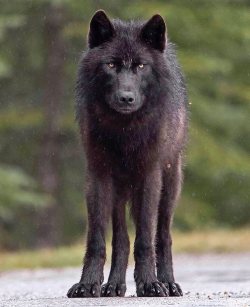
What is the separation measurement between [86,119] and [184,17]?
1358cm

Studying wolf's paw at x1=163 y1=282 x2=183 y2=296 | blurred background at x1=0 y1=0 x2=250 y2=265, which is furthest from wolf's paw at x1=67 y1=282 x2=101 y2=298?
blurred background at x1=0 y1=0 x2=250 y2=265

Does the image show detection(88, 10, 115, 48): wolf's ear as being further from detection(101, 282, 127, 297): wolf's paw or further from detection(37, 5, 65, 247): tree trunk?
detection(37, 5, 65, 247): tree trunk

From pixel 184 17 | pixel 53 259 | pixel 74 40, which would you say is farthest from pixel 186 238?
pixel 74 40

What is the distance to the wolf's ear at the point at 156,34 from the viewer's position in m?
9.32

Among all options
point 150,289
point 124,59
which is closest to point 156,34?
point 124,59

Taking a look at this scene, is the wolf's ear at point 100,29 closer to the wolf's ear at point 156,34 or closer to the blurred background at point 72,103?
the wolf's ear at point 156,34

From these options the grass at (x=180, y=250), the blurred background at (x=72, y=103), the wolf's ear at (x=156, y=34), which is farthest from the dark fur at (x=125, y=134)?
the blurred background at (x=72, y=103)

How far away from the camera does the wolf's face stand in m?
8.96

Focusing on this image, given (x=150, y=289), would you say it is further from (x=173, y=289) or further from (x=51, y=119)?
(x=51, y=119)

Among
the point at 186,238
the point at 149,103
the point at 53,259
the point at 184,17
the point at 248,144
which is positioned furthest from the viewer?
the point at 248,144

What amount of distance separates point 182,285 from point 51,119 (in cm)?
1235

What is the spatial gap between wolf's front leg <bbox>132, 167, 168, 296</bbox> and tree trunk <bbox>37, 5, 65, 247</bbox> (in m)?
14.6

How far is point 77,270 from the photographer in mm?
15703

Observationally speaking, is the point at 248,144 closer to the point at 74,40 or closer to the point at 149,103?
the point at 74,40
